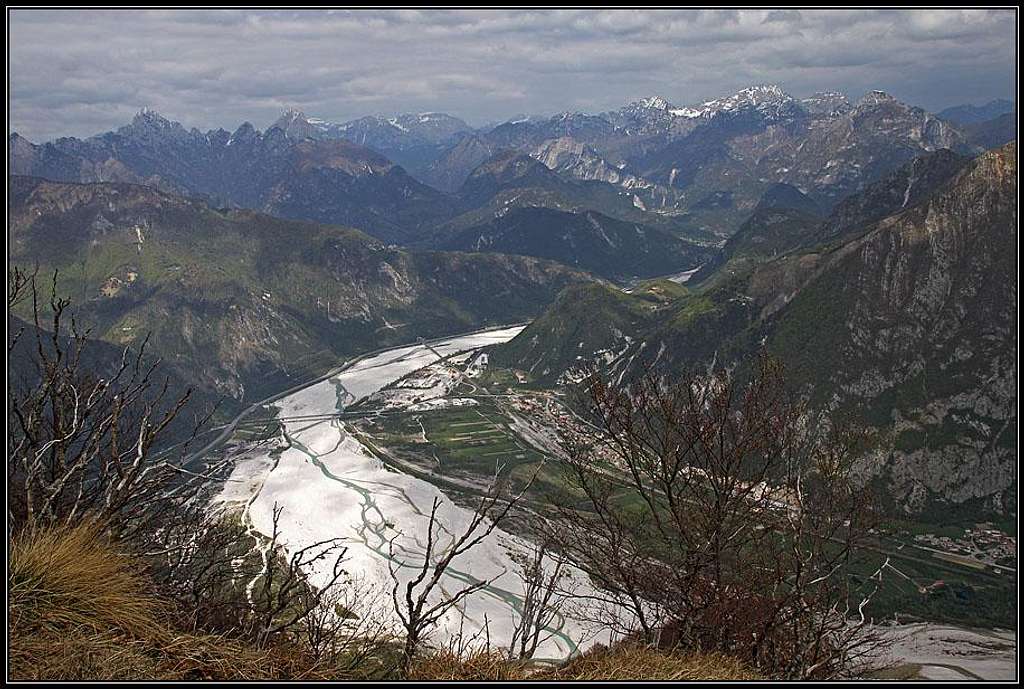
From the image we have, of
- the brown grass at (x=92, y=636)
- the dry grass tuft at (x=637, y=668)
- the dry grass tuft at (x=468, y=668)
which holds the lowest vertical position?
the dry grass tuft at (x=637, y=668)

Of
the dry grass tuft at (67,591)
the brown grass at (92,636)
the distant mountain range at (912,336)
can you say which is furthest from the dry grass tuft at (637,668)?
the distant mountain range at (912,336)

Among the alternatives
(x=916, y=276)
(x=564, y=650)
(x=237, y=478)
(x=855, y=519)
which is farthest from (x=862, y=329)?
(x=855, y=519)

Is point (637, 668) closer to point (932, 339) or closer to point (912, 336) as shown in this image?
point (932, 339)

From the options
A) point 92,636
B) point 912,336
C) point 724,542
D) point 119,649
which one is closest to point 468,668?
point 119,649

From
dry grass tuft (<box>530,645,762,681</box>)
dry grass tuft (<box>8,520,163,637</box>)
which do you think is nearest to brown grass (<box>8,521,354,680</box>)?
dry grass tuft (<box>8,520,163,637</box>)

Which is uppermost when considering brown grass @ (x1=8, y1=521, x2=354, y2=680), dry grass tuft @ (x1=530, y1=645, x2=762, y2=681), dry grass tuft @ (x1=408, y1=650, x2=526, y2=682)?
brown grass @ (x1=8, y1=521, x2=354, y2=680)

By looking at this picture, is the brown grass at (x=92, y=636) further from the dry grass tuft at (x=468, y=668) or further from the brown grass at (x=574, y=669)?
the brown grass at (x=574, y=669)

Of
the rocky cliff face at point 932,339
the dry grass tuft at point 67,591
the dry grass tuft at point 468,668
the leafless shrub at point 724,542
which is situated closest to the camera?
the dry grass tuft at point 67,591

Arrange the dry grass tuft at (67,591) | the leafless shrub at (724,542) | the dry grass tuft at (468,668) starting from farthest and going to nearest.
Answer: the leafless shrub at (724,542) → the dry grass tuft at (468,668) → the dry grass tuft at (67,591)

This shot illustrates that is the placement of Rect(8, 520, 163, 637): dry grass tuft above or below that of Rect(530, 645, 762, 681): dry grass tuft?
above

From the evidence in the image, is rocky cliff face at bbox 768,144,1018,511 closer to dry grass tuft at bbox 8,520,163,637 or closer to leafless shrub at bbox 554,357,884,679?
leafless shrub at bbox 554,357,884,679

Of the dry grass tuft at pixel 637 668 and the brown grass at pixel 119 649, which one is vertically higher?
the brown grass at pixel 119 649
